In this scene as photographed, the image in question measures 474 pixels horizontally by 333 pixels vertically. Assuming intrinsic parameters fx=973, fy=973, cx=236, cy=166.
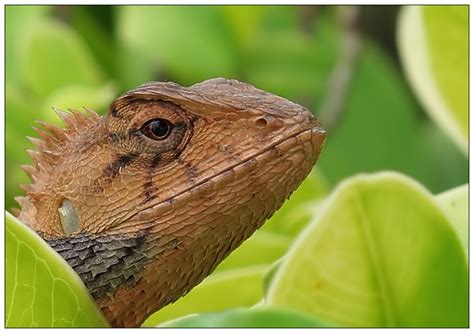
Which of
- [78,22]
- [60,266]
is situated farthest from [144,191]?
[78,22]

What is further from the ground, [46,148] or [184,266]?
[46,148]

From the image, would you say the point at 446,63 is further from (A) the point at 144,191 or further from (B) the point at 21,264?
(B) the point at 21,264

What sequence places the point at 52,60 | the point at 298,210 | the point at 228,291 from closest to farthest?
the point at 228,291 < the point at 298,210 < the point at 52,60

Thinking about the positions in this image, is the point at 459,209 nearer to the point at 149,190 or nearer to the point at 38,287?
the point at 149,190

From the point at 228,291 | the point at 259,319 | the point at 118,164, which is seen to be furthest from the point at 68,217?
the point at 259,319

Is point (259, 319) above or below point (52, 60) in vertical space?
below

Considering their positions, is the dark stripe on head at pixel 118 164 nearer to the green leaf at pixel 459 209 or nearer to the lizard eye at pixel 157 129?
the lizard eye at pixel 157 129
